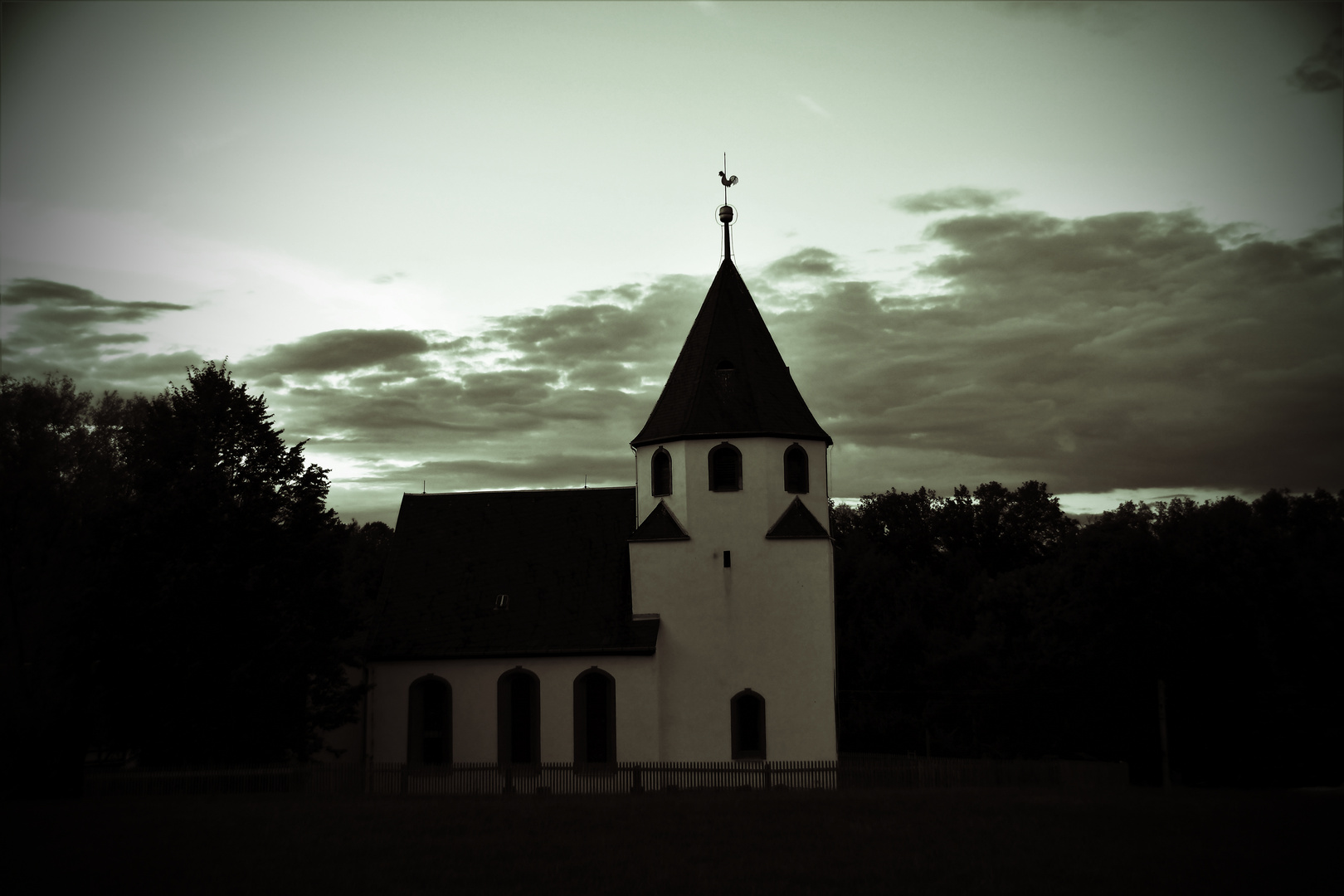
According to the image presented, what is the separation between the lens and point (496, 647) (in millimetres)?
36281

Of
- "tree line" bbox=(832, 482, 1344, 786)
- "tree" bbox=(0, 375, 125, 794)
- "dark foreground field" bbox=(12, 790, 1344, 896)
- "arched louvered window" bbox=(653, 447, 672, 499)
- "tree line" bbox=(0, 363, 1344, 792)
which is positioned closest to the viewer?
"dark foreground field" bbox=(12, 790, 1344, 896)

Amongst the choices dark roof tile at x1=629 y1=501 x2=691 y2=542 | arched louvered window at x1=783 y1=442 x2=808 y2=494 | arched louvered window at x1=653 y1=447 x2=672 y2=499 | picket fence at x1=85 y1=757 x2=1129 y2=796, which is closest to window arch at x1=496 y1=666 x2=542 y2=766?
picket fence at x1=85 y1=757 x2=1129 y2=796

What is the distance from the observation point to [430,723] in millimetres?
36406

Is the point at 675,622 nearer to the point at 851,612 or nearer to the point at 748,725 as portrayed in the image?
the point at 748,725

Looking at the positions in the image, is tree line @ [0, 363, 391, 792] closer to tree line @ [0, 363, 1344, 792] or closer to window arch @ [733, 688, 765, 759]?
tree line @ [0, 363, 1344, 792]

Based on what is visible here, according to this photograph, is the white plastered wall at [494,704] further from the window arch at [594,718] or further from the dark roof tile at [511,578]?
the dark roof tile at [511,578]

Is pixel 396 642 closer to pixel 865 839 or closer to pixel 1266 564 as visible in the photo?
pixel 865 839

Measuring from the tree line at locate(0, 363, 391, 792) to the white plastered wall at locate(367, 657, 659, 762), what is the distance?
6.30 feet

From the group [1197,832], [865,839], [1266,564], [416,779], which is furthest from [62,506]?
[1266,564]

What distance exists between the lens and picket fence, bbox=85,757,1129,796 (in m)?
30.8

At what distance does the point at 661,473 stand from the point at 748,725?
845cm

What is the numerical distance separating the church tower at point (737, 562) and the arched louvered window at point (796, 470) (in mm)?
41

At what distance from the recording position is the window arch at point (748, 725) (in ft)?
113

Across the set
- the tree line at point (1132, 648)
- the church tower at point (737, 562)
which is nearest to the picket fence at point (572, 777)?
the church tower at point (737, 562)
